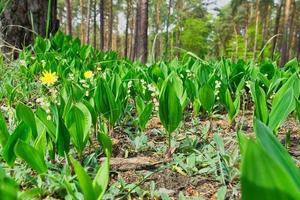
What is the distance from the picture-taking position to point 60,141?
119 cm

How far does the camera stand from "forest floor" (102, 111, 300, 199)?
46.4 inches

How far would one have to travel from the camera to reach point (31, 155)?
3.33 ft

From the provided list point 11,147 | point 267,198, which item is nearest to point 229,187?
point 11,147

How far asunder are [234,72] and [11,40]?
2.86 meters

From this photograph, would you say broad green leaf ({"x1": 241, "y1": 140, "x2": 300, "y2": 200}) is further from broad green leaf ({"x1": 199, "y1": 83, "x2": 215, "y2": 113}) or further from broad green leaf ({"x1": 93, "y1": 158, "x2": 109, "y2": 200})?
broad green leaf ({"x1": 199, "y1": 83, "x2": 215, "y2": 113})

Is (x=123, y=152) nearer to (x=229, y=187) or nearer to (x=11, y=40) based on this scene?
(x=229, y=187)

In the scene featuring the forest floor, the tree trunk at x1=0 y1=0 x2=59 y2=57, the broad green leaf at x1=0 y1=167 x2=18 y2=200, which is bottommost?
the forest floor

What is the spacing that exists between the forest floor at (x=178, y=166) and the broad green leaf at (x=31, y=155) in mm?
217

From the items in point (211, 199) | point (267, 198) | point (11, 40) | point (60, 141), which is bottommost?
point (211, 199)

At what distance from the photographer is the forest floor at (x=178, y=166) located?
1180 millimetres

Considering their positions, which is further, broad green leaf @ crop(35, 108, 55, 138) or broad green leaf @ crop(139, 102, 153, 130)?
broad green leaf @ crop(139, 102, 153, 130)

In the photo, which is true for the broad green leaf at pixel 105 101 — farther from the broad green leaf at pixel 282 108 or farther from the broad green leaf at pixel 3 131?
the broad green leaf at pixel 282 108

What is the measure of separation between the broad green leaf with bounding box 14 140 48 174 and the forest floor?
217mm

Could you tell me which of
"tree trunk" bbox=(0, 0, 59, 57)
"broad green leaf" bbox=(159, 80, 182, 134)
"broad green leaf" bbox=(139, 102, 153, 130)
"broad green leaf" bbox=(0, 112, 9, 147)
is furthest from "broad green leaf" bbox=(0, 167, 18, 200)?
"tree trunk" bbox=(0, 0, 59, 57)
